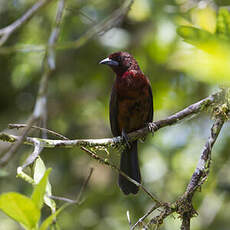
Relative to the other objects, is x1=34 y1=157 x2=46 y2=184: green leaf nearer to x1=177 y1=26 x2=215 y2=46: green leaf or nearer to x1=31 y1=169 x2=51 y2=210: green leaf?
x1=31 y1=169 x2=51 y2=210: green leaf

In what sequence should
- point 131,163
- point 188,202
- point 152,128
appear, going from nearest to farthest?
point 188,202 < point 152,128 < point 131,163

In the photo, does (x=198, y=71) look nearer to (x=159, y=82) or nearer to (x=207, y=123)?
(x=159, y=82)

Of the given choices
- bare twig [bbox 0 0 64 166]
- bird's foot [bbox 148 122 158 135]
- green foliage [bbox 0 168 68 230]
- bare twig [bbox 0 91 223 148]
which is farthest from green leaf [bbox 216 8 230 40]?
bird's foot [bbox 148 122 158 135]

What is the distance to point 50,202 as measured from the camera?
1.75m

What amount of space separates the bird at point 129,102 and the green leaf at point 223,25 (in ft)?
8.88

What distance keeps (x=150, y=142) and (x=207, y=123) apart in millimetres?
730

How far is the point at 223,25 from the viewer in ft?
4.26

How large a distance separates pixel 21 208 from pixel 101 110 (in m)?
3.82

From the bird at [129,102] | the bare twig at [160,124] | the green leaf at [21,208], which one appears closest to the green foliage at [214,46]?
the green leaf at [21,208]

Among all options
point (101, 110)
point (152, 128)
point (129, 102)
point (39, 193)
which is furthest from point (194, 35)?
point (101, 110)

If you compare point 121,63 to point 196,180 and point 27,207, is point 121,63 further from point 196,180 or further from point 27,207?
point 27,207

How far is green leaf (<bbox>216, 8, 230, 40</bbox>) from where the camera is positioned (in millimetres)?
1254

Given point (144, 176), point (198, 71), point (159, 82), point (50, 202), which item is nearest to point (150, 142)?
point (144, 176)

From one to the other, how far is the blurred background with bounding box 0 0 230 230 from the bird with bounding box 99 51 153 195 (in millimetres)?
260
